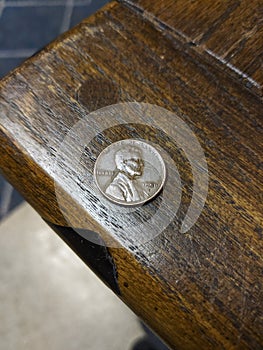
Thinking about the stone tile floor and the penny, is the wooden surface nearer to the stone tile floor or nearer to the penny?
the penny

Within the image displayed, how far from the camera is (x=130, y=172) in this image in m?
0.60

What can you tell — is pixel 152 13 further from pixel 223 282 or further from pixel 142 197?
pixel 223 282

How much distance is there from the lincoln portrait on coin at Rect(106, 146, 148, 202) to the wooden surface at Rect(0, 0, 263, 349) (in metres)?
0.02

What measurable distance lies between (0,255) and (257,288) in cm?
107

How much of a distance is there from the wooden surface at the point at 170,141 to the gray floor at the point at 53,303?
780 millimetres

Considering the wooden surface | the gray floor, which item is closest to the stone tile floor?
the gray floor

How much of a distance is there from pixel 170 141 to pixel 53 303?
894mm

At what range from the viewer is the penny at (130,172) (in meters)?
0.59

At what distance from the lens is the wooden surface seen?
550 millimetres

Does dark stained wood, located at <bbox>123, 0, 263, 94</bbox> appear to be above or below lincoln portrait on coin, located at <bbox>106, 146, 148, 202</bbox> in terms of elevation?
above

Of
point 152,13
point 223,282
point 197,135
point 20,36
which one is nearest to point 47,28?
point 20,36

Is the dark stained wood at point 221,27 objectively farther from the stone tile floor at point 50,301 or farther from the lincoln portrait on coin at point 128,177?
the stone tile floor at point 50,301

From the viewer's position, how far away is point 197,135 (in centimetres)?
63

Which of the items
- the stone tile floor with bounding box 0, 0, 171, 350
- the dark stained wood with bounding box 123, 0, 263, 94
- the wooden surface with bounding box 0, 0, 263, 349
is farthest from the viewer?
the stone tile floor with bounding box 0, 0, 171, 350
